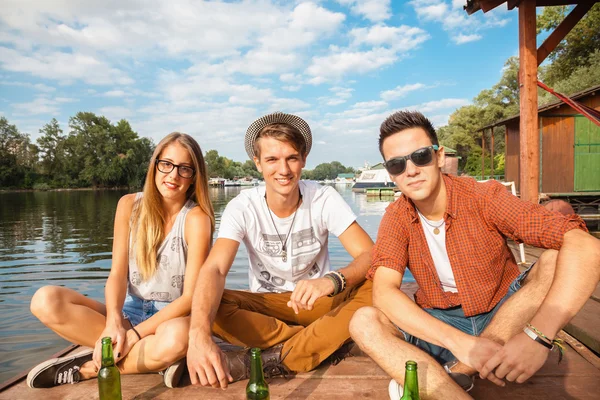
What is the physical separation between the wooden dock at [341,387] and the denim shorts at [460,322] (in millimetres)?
273

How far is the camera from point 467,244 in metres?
2.21

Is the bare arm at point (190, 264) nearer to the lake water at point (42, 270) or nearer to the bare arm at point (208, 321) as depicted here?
the bare arm at point (208, 321)

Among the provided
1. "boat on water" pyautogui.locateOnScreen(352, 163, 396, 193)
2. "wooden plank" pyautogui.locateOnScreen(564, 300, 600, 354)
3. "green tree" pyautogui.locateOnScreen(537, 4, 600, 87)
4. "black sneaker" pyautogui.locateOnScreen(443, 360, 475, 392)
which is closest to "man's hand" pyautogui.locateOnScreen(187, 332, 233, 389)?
"black sneaker" pyautogui.locateOnScreen(443, 360, 475, 392)

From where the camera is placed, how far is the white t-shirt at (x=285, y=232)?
2.90 meters

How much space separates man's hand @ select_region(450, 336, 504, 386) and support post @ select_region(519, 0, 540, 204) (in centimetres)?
419

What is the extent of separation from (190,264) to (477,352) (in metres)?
1.76

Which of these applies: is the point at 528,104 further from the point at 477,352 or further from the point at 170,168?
the point at 170,168

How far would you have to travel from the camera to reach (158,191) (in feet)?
9.45

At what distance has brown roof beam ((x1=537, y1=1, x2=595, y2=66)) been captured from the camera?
5.41 meters

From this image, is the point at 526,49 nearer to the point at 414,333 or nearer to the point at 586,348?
the point at 586,348

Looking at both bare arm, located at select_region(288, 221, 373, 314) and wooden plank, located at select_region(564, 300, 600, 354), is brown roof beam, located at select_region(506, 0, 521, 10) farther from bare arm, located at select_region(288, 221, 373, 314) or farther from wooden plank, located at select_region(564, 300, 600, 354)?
bare arm, located at select_region(288, 221, 373, 314)

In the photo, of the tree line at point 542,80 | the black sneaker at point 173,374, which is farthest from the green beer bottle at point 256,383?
the tree line at point 542,80

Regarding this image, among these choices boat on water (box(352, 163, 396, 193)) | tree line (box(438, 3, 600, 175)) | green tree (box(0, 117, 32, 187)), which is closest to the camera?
tree line (box(438, 3, 600, 175))

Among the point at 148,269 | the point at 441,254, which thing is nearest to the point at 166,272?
the point at 148,269
